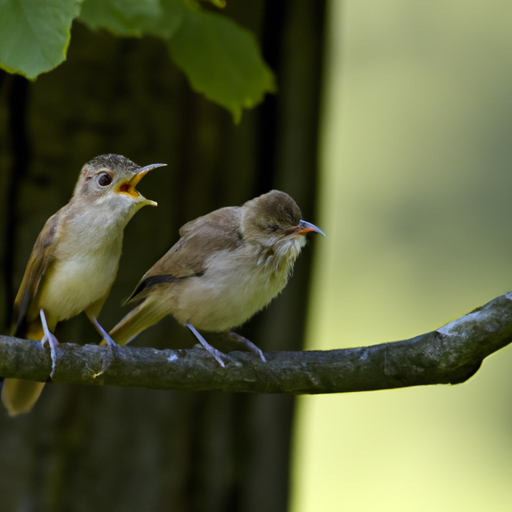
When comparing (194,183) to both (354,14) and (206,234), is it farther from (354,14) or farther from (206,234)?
(354,14)

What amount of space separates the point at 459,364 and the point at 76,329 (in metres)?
1.71

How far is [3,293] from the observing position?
2934mm

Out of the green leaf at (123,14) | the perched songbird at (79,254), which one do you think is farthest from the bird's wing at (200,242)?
the green leaf at (123,14)

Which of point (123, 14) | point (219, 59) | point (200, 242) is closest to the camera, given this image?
point (200, 242)

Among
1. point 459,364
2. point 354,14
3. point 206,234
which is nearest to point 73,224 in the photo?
point 206,234

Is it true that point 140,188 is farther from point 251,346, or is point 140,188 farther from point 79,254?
point 79,254

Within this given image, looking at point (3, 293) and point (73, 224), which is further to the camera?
point (3, 293)

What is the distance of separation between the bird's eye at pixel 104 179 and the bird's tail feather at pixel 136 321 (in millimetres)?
534

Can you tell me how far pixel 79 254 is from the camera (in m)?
1.67

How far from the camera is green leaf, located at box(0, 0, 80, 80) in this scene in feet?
4.46

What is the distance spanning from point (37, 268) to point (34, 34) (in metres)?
0.61

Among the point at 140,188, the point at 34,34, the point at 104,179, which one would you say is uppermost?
the point at 34,34

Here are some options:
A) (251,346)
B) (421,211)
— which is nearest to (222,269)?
(251,346)

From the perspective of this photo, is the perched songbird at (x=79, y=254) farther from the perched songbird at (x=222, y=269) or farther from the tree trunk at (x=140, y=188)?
the tree trunk at (x=140, y=188)
